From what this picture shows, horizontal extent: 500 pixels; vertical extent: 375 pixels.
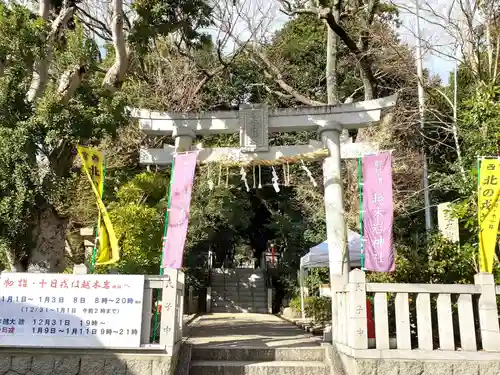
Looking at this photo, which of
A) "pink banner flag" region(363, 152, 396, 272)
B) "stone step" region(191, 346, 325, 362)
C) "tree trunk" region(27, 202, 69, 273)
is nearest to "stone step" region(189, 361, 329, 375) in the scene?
"stone step" region(191, 346, 325, 362)

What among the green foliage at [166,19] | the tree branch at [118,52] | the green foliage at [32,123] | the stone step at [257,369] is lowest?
the stone step at [257,369]

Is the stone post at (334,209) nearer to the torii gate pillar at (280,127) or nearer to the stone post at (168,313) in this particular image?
the torii gate pillar at (280,127)

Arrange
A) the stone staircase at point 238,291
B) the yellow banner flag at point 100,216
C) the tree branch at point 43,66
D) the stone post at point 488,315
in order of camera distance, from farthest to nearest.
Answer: the stone staircase at point 238,291
the tree branch at point 43,66
the yellow banner flag at point 100,216
the stone post at point 488,315

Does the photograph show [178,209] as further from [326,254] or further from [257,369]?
[326,254]

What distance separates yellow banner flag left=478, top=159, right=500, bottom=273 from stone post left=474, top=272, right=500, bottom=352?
0.30 metres

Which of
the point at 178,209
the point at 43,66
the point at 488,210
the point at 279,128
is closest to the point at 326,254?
the point at 279,128

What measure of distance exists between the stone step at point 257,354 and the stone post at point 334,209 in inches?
44.1

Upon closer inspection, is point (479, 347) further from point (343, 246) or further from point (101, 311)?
point (101, 311)

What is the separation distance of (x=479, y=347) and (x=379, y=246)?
2.06 metres

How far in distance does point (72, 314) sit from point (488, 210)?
6.08m

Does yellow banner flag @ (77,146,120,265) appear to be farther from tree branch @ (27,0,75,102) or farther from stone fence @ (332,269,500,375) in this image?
stone fence @ (332,269,500,375)

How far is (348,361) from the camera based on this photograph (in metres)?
6.36

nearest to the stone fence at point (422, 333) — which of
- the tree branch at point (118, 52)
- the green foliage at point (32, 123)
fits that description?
the green foliage at point (32, 123)

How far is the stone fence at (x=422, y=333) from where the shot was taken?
19.6 ft
